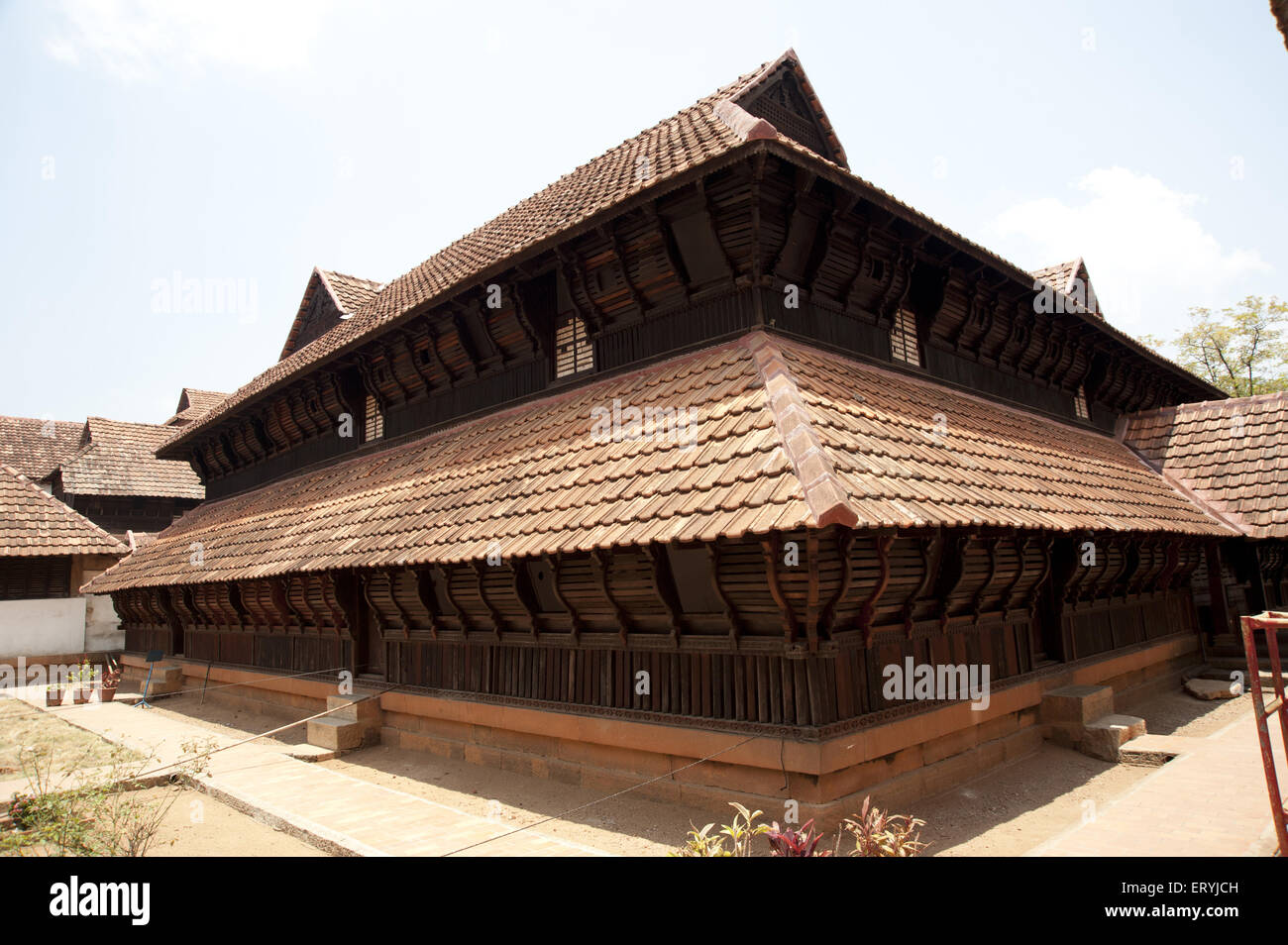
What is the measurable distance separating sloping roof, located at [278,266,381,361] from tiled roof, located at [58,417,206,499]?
32.0ft

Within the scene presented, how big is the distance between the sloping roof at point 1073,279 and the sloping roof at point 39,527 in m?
24.2

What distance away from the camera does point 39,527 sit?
19.7 m

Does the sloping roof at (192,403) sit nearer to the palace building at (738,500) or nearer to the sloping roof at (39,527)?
the sloping roof at (39,527)

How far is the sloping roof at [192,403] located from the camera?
101 ft

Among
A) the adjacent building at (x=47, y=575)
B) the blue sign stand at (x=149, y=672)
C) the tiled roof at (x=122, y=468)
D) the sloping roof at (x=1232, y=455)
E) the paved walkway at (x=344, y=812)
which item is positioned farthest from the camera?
the tiled roof at (x=122, y=468)

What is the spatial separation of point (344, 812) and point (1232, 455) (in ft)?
47.8

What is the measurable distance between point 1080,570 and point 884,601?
437 centimetres

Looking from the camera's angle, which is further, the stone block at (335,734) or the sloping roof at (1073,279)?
the sloping roof at (1073,279)

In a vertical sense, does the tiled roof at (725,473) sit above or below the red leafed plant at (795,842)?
above

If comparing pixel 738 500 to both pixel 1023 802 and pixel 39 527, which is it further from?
pixel 39 527

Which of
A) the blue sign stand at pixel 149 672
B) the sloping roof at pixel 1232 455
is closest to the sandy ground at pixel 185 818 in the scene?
the blue sign stand at pixel 149 672

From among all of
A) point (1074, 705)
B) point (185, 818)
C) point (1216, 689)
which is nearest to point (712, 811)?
point (1074, 705)

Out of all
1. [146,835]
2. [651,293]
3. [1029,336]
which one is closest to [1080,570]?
[1029,336]

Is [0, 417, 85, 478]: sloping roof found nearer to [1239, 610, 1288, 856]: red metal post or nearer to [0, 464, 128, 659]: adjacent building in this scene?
[0, 464, 128, 659]: adjacent building
